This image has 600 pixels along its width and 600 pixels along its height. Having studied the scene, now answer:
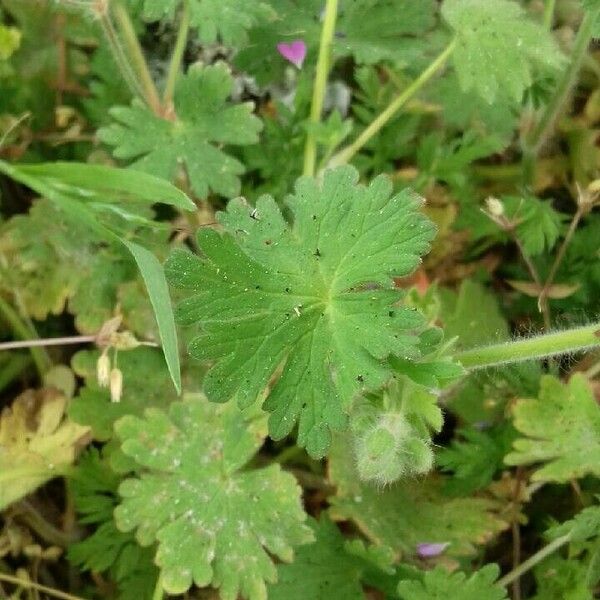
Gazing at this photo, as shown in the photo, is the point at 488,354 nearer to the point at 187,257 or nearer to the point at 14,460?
the point at 187,257

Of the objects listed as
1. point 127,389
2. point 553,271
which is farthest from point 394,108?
point 127,389

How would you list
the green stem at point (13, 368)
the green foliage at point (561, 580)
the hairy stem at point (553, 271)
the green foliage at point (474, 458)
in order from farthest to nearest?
1. the green stem at point (13, 368)
2. the hairy stem at point (553, 271)
3. the green foliage at point (474, 458)
4. the green foliage at point (561, 580)

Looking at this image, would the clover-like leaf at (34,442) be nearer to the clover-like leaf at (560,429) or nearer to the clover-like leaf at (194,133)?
the clover-like leaf at (194,133)

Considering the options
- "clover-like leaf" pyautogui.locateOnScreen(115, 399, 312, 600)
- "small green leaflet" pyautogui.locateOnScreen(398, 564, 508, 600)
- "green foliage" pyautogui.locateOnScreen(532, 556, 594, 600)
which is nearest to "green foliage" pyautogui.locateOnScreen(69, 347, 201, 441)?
"clover-like leaf" pyautogui.locateOnScreen(115, 399, 312, 600)

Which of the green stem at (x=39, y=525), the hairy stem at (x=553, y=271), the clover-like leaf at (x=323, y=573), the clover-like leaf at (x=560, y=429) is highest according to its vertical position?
the hairy stem at (x=553, y=271)

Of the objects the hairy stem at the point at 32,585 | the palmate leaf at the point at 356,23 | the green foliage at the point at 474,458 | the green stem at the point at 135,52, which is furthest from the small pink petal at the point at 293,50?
the hairy stem at the point at 32,585

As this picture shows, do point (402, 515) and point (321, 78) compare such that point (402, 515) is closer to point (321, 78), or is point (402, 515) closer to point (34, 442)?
point (34, 442)

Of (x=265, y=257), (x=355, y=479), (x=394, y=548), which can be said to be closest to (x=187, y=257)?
(x=265, y=257)
